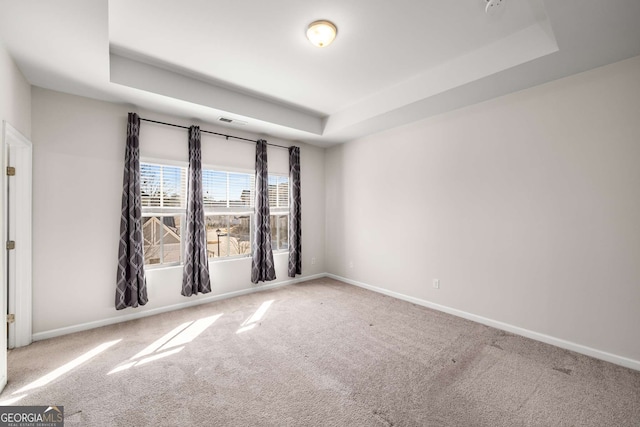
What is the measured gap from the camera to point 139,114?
3.42 meters

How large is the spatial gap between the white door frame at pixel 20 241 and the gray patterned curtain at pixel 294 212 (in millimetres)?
3196

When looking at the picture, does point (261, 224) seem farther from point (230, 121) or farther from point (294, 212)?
point (230, 121)

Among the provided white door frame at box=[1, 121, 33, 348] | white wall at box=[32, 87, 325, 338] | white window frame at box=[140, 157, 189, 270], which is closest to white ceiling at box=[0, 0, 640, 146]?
white wall at box=[32, 87, 325, 338]

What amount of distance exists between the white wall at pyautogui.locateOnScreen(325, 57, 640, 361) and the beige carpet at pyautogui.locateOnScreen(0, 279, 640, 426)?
465 mm

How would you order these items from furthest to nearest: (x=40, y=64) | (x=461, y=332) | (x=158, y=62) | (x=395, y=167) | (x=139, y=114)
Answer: (x=395, y=167) → (x=139, y=114) → (x=461, y=332) → (x=158, y=62) → (x=40, y=64)

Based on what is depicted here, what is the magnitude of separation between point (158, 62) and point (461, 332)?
4.31m

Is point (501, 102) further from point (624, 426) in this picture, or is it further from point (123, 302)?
point (123, 302)

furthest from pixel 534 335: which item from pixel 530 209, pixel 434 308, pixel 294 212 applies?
pixel 294 212

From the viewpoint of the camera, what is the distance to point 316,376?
2240mm

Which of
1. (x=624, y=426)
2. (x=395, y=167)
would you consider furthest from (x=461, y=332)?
(x=395, y=167)

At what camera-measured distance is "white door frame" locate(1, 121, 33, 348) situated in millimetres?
2643

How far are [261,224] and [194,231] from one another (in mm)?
1033

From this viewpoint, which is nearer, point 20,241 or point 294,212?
point 20,241

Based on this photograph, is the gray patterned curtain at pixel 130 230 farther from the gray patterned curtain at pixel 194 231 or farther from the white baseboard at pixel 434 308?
the gray patterned curtain at pixel 194 231
